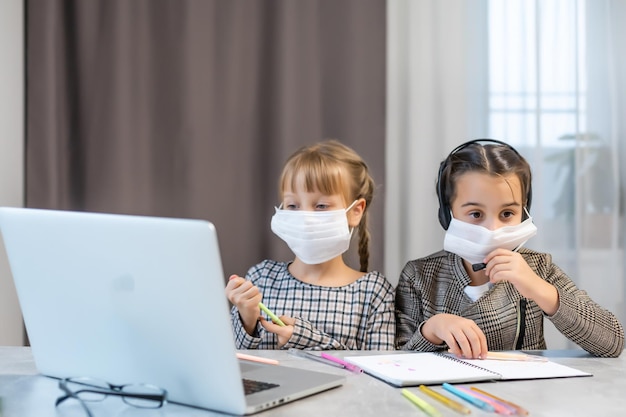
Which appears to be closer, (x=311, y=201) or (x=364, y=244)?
(x=311, y=201)

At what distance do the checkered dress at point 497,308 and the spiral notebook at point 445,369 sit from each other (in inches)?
8.3

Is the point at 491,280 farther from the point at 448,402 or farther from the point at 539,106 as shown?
the point at 539,106

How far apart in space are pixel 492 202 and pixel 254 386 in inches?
30.2

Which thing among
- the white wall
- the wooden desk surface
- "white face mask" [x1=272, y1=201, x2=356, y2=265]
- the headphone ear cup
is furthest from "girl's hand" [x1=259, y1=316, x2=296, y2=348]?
the white wall

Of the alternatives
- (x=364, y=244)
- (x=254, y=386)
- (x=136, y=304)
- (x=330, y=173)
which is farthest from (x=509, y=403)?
(x=364, y=244)

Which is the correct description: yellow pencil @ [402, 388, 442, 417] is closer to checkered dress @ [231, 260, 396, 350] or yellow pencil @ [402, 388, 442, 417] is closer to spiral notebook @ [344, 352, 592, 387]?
spiral notebook @ [344, 352, 592, 387]

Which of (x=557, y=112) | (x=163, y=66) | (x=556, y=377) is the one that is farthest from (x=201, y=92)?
(x=556, y=377)

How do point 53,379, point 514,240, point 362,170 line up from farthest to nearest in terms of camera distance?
point 362,170
point 514,240
point 53,379

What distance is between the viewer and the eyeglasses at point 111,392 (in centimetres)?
82

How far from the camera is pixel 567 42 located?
6.67 feet

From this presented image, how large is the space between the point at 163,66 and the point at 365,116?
615 mm

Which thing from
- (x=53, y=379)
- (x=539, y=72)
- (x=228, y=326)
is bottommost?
(x=53, y=379)

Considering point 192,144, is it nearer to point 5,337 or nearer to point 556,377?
point 5,337

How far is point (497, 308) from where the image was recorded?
1.50 metres
